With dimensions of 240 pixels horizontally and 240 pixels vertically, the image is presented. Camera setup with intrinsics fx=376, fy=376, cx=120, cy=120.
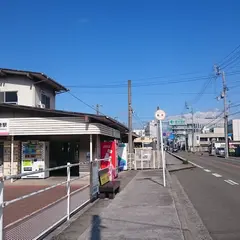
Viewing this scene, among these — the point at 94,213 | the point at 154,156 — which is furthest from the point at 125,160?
the point at 94,213

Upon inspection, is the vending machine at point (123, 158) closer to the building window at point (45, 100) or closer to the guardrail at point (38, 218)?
the building window at point (45, 100)

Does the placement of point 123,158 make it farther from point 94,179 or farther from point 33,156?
point 94,179

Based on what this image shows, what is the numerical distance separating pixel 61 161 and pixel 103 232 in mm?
18961

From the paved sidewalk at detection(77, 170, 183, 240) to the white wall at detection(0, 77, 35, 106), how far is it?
14.9 m

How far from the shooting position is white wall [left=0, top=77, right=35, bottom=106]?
83.9 feet

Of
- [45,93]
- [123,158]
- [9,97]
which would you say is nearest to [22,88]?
[9,97]

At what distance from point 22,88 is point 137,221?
19.1m

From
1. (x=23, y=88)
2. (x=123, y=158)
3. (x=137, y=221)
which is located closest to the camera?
(x=137, y=221)

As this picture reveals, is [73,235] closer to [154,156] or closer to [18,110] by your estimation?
[18,110]

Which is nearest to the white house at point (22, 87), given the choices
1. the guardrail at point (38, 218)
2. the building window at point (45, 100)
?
the building window at point (45, 100)

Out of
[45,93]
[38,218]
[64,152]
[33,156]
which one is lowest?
[38,218]

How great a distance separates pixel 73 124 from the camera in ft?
67.3

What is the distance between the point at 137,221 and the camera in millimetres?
8555

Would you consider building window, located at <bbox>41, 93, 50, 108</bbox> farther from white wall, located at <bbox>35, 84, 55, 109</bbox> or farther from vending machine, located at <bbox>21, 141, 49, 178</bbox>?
vending machine, located at <bbox>21, 141, 49, 178</bbox>
